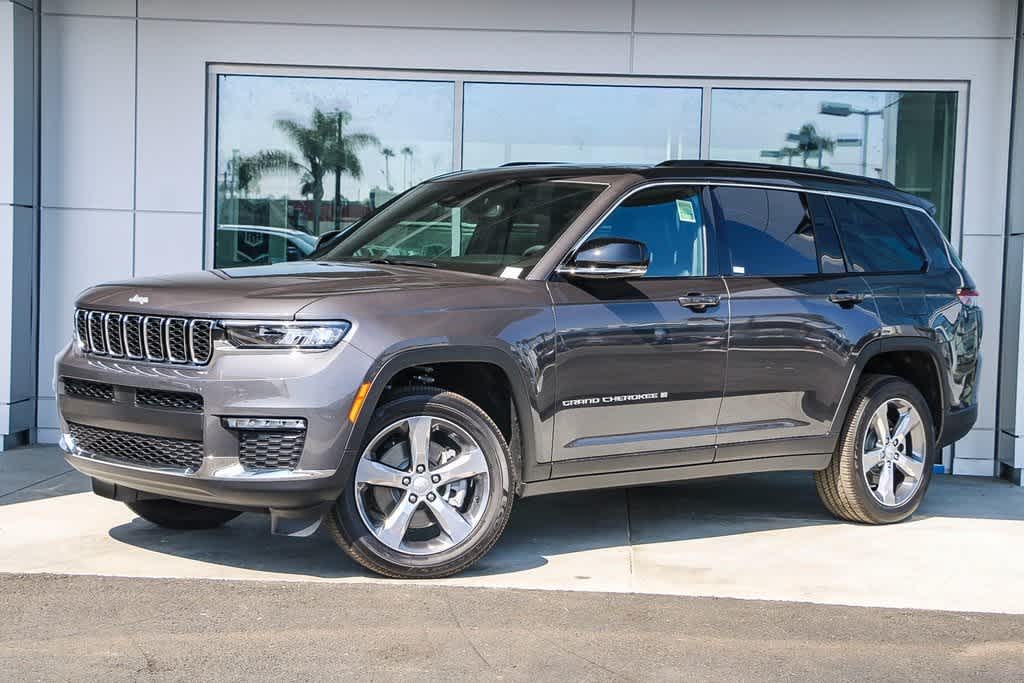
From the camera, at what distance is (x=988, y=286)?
33.1ft

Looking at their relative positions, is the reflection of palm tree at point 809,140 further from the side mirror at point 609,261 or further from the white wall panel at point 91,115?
the white wall panel at point 91,115

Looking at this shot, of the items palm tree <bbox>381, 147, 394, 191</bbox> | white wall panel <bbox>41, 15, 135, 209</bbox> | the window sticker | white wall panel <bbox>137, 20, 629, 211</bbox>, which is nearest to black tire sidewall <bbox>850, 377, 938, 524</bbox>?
the window sticker

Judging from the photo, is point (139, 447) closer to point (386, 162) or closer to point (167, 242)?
point (167, 242)

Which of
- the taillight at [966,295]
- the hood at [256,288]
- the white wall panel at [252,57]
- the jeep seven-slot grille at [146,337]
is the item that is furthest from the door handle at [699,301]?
the white wall panel at [252,57]

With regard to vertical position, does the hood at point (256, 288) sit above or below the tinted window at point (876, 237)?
below

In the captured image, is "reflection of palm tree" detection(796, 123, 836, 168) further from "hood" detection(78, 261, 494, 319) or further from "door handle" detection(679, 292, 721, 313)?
"hood" detection(78, 261, 494, 319)

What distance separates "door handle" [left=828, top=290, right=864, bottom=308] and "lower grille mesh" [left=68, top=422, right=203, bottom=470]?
139 inches

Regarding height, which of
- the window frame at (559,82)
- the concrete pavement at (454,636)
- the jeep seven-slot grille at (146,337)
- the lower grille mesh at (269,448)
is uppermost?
the window frame at (559,82)

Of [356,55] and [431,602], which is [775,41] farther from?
[431,602]

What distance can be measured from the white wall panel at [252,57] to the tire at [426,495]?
4.89 metres

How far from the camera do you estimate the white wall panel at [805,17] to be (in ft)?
33.1

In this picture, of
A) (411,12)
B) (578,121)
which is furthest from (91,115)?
(578,121)

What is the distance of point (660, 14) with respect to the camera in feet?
33.3

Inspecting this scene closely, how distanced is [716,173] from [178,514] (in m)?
3.27
